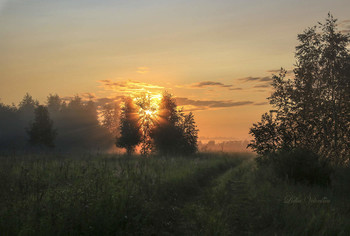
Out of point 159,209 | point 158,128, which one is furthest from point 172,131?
point 159,209

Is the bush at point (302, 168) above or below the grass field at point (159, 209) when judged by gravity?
above

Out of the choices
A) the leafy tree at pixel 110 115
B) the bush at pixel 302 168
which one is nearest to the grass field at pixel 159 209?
the bush at pixel 302 168

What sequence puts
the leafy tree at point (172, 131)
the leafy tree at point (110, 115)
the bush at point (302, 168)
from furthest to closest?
1. the leafy tree at point (110, 115)
2. the leafy tree at point (172, 131)
3. the bush at point (302, 168)

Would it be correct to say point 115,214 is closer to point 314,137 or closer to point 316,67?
point 314,137

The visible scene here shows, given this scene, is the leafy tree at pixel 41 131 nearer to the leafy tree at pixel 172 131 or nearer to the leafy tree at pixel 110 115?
the leafy tree at pixel 172 131

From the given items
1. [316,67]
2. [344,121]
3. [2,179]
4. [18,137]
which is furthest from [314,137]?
[18,137]

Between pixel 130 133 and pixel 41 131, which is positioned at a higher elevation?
pixel 130 133

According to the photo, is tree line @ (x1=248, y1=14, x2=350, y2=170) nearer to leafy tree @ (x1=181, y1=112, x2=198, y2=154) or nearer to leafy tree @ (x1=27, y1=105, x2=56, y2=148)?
leafy tree @ (x1=181, y1=112, x2=198, y2=154)

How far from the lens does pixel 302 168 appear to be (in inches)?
545

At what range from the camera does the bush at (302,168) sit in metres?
13.6

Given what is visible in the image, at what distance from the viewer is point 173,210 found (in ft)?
32.0

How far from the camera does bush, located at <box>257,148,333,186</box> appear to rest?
1362 centimetres

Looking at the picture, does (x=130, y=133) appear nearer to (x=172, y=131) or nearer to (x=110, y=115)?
(x=172, y=131)

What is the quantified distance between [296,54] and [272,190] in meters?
13.3
